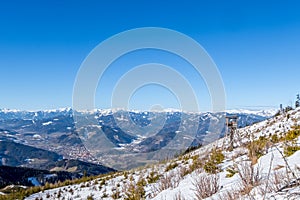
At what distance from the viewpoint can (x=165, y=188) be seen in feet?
27.7

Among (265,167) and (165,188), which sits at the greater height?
(265,167)

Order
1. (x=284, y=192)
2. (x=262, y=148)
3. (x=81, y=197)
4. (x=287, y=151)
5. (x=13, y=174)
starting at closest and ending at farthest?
(x=284, y=192), (x=287, y=151), (x=262, y=148), (x=81, y=197), (x=13, y=174)

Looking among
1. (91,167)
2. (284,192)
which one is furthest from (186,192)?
(91,167)

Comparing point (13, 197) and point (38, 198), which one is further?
point (13, 197)

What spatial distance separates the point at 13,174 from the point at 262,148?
11397cm

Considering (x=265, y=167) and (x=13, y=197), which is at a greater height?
(x=265, y=167)

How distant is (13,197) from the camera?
16516 mm

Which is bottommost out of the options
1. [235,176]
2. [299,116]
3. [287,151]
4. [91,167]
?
[91,167]

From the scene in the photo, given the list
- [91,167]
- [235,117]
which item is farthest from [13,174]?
[235,117]

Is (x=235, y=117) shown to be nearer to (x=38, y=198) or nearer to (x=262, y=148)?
(x=262, y=148)

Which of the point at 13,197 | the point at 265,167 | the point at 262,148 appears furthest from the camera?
the point at 13,197

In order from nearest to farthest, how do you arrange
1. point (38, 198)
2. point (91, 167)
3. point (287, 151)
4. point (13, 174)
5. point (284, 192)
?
point (284, 192) → point (287, 151) → point (38, 198) → point (13, 174) → point (91, 167)

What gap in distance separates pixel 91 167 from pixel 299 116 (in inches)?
7278

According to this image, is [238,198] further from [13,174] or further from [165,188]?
[13,174]
